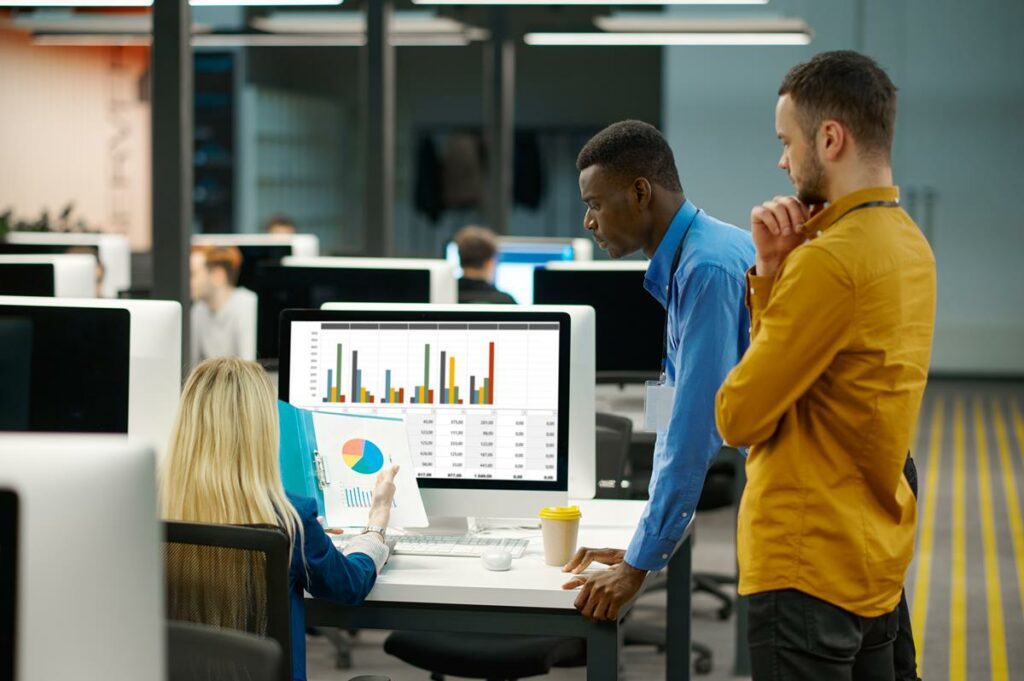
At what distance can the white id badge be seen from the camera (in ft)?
8.19

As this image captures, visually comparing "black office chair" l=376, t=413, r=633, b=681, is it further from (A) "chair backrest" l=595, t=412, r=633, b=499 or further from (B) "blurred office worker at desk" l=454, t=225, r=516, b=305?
(B) "blurred office worker at desk" l=454, t=225, r=516, b=305

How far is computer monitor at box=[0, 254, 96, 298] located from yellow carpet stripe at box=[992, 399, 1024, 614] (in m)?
3.57

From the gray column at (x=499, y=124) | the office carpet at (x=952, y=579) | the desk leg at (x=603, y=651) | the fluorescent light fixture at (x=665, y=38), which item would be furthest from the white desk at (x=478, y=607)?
the gray column at (x=499, y=124)

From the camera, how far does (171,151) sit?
4.21 metres

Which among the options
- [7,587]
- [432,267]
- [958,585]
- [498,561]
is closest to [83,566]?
[7,587]

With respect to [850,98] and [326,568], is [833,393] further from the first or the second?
[326,568]

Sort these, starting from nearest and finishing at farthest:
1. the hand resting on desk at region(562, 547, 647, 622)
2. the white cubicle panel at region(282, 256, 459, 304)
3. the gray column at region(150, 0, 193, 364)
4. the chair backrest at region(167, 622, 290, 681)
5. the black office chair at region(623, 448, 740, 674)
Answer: the chair backrest at region(167, 622, 290, 681) → the hand resting on desk at region(562, 547, 647, 622) → the gray column at region(150, 0, 193, 364) → the black office chair at region(623, 448, 740, 674) → the white cubicle panel at region(282, 256, 459, 304)

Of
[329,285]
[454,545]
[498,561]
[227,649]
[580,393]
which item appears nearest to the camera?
[227,649]

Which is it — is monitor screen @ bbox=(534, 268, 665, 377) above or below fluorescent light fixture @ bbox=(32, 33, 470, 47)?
below

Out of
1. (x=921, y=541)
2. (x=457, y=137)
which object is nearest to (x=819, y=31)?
(x=457, y=137)

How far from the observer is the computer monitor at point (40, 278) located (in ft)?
13.8

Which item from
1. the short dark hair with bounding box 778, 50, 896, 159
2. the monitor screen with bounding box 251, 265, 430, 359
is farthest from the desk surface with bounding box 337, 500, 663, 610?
the monitor screen with bounding box 251, 265, 430, 359

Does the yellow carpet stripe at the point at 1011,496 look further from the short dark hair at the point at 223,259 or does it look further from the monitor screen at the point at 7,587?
the monitor screen at the point at 7,587

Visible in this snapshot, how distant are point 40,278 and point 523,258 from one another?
332 cm
